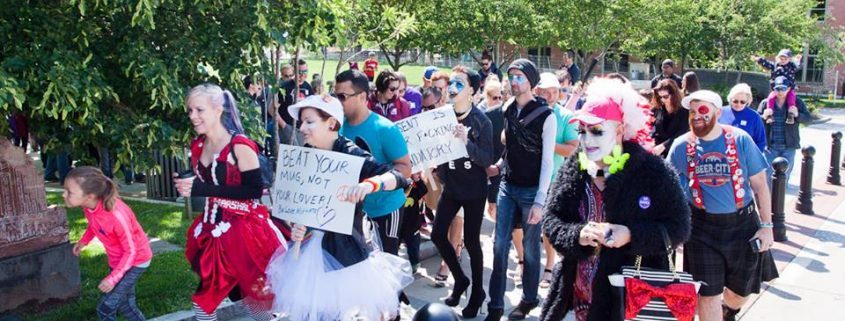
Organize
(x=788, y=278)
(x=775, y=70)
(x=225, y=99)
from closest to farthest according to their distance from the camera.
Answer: (x=225, y=99)
(x=788, y=278)
(x=775, y=70)

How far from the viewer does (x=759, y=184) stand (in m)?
4.93

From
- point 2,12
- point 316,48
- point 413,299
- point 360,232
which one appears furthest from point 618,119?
point 2,12

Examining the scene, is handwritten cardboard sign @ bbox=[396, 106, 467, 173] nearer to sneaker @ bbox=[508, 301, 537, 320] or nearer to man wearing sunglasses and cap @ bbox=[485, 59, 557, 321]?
man wearing sunglasses and cap @ bbox=[485, 59, 557, 321]

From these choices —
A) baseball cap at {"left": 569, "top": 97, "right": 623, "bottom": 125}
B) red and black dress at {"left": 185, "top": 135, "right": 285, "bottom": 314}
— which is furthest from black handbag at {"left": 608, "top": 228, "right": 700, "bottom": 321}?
red and black dress at {"left": 185, "top": 135, "right": 285, "bottom": 314}

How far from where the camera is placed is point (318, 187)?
4270 mm

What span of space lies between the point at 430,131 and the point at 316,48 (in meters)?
1.10

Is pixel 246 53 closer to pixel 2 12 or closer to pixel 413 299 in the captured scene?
pixel 2 12

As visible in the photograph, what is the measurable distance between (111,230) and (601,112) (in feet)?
10.5

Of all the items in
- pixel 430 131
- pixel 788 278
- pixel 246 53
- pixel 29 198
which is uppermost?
pixel 246 53

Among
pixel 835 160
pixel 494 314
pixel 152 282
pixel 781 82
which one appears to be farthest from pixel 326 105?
pixel 835 160

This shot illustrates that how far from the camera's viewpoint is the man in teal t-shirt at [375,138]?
487 cm

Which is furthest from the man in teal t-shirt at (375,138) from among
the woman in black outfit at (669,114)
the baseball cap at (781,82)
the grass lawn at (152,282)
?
the baseball cap at (781,82)

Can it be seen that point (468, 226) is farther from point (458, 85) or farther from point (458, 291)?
point (458, 85)

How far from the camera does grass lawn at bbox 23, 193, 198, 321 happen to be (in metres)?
5.80
